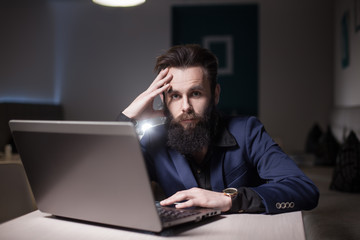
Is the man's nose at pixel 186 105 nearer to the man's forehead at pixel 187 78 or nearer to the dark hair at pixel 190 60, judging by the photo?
the man's forehead at pixel 187 78

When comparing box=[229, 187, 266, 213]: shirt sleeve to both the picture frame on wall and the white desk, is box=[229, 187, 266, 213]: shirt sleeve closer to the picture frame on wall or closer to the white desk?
the white desk

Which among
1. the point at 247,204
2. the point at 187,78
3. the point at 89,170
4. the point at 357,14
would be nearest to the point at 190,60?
the point at 187,78

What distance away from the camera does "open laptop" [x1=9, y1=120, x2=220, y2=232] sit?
0.82 m

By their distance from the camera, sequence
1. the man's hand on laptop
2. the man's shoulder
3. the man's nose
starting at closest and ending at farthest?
the man's hand on laptop
the man's nose
the man's shoulder

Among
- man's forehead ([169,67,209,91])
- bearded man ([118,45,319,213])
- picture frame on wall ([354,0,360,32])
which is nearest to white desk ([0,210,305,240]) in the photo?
bearded man ([118,45,319,213])

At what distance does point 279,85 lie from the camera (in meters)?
5.68

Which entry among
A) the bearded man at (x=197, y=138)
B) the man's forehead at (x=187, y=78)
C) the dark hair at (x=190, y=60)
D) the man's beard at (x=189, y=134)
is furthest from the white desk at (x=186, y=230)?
the dark hair at (x=190, y=60)

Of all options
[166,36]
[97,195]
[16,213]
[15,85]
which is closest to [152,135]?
[16,213]

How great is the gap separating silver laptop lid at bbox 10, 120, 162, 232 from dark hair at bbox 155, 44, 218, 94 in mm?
723

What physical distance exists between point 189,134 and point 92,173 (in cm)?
65

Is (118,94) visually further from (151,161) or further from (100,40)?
(151,161)

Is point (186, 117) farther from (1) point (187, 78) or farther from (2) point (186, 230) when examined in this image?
(2) point (186, 230)

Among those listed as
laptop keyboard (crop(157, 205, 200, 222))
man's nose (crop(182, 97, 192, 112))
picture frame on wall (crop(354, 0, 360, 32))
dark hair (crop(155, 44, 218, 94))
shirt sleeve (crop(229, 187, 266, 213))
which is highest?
picture frame on wall (crop(354, 0, 360, 32))

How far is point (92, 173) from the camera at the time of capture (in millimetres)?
896
